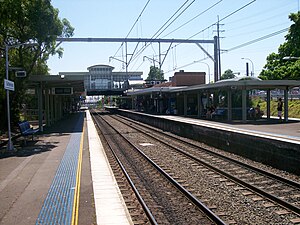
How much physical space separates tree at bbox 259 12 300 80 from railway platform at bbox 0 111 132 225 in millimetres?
25344

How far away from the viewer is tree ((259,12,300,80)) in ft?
115

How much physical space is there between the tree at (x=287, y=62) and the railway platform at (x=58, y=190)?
25.3m

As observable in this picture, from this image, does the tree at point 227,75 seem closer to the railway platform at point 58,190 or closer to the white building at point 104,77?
the white building at point 104,77

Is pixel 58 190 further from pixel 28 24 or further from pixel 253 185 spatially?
pixel 28 24

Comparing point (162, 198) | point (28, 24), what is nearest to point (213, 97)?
point (28, 24)

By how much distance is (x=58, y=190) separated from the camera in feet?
26.8

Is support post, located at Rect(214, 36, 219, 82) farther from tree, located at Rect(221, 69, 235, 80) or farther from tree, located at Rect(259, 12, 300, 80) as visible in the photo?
tree, located at Rect(221, 69, 235, 80)

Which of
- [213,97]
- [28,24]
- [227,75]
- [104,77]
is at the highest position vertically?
[104,77]

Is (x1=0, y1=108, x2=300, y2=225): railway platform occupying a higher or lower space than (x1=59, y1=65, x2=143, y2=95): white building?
lower

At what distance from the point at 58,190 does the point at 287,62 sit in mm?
36367

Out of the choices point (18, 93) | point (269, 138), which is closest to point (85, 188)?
point (269, 138)

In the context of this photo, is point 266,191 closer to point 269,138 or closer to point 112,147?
point 269,138

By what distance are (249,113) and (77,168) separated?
64.5ft

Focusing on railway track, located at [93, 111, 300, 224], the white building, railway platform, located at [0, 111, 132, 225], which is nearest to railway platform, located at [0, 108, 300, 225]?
railway platform, located at [0, 111, 132, 225]
